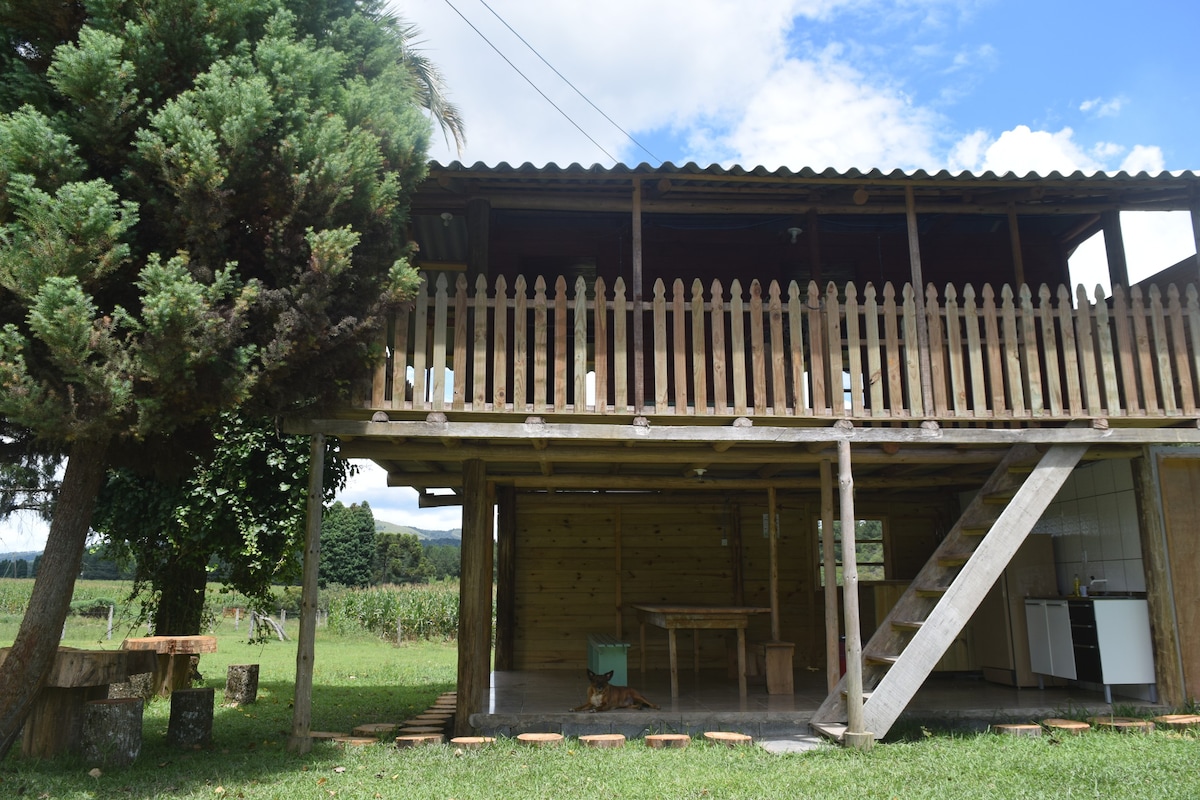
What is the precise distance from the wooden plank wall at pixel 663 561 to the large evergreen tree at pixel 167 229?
5886 millimetres

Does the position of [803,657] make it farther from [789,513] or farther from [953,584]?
[953,584]

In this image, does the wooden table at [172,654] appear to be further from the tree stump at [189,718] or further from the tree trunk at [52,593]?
the tree trunk at [52,593]

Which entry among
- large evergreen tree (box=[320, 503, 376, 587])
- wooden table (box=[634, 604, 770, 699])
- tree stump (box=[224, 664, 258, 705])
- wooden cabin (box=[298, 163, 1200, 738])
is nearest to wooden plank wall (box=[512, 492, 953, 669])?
wooden cabin (box=[298, 163, 1200, 738])

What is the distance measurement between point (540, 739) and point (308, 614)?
2.20 meters

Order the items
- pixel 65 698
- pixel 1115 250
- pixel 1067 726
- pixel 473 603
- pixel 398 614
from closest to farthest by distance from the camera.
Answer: pixel 65 698, pixel 1067 726, pixel 473 603, pixel 1115 250, pixel 398 614

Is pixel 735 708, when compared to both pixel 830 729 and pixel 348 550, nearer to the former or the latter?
pixel 830 729

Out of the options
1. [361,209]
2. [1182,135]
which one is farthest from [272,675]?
[1182,135]

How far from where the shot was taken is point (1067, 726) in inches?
294

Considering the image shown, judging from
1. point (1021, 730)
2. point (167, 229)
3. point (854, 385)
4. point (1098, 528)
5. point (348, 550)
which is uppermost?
point (167, 229)

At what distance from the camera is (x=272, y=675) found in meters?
14.6

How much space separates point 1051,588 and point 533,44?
→ 9826mm

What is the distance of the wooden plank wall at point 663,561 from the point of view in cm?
1204

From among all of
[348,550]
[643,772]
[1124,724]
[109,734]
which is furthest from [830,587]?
[348,550]

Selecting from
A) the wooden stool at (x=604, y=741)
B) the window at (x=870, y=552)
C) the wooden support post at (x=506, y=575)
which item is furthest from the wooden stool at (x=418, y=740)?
the window at (x=870, y=552)
